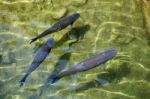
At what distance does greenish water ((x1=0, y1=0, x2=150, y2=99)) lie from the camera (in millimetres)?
6172

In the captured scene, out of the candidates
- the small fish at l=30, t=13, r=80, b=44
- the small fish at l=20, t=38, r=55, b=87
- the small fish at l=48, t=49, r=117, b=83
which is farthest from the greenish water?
the small fish at l=48, t=49, r=117, b=83

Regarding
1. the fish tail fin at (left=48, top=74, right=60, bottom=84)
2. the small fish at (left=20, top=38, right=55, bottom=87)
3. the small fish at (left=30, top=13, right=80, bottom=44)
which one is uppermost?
the small fish at (left=30, top=13, right=80, bottom=44)

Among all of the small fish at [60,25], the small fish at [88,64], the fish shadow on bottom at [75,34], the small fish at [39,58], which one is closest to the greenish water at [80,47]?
the fish shadow on bottom at [75,34]

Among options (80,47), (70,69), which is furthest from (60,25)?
(70,69)

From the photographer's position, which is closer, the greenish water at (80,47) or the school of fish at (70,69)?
the school of fish at (70,69)

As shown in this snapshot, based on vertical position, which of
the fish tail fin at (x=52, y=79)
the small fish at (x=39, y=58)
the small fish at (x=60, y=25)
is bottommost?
the fish tail fin at (x=52, y=79)

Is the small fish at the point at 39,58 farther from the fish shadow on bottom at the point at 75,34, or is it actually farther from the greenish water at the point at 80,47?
the fish shadow on bottom at the point at 75,34

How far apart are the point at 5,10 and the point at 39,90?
8.00ft

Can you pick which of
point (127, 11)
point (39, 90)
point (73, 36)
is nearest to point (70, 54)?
point (73, 36)

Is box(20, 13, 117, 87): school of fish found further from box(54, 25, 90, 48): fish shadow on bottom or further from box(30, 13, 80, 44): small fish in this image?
box(54, 25, 90, 48): fish shadow on bottom

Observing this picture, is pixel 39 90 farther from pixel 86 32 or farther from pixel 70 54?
pixel 86 32

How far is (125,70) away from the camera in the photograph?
21.1ft

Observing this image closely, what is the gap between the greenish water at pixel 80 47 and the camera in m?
6.17

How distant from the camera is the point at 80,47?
6.87m
